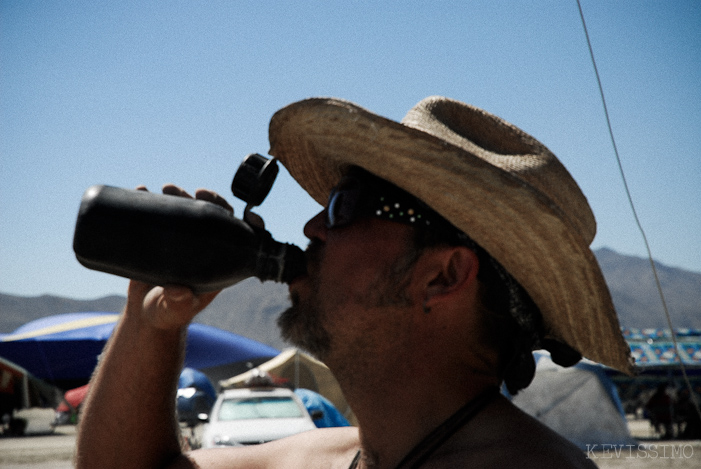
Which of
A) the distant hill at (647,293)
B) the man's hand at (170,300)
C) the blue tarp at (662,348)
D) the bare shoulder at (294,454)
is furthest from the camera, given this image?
the distant hill at (647,293)

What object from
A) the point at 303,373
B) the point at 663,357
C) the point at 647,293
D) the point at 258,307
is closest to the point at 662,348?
the point at 663,357

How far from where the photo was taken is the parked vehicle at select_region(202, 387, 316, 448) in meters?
8.58

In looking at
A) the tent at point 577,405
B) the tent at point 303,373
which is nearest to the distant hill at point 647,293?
the tent at point 303,373

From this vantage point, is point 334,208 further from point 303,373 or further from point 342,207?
point 303,373

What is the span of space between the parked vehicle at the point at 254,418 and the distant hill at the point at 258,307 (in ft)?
245

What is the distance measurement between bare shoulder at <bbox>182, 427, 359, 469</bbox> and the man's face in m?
0.42

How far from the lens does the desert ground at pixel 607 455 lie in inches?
Answer: 479

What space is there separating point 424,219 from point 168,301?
2.40 ft

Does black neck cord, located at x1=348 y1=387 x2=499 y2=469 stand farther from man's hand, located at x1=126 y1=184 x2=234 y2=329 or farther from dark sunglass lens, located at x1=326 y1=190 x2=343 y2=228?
man's hand, located at x1=126 y1=184 x2=234 y2=329

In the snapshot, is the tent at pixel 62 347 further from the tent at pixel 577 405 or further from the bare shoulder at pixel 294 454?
the bare shoulder at pixel 294 454

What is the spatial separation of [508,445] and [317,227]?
0.76 m

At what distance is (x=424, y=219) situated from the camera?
169 centimetres

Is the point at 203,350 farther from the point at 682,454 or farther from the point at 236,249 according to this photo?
the point at 236,249

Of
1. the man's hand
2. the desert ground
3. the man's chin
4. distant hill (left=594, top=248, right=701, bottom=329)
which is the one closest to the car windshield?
the desert ground
